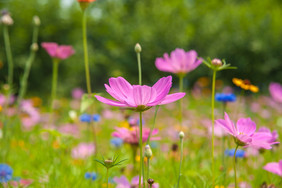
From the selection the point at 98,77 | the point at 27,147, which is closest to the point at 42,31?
the point at 27,147

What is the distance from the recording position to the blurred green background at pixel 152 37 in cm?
430

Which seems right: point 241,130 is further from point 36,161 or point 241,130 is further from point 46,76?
point 46,76

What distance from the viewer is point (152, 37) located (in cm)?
595

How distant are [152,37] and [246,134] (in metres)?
5.41

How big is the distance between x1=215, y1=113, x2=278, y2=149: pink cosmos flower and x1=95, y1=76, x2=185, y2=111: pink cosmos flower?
0.13 m

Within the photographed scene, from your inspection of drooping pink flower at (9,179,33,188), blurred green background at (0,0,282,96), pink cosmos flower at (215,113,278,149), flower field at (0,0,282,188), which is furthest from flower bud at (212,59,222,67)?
blurred green background at (0,0,282,96)

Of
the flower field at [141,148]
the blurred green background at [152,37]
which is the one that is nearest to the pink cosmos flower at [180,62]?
the flower field at [141,148]

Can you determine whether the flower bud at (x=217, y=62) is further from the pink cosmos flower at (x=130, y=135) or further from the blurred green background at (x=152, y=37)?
the blurred green background at (x=152, y=37)

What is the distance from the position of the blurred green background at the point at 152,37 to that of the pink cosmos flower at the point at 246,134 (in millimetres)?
3562

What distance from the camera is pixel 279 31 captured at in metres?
5.40

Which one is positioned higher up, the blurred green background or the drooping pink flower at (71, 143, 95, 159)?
the blurred green background

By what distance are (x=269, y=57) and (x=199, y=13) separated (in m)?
1.82

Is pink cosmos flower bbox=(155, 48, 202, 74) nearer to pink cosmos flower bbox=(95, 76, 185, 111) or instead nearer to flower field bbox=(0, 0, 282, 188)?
flower field bbox=(0, 0, 282, 188)

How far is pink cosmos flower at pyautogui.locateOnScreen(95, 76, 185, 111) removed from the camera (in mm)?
596
